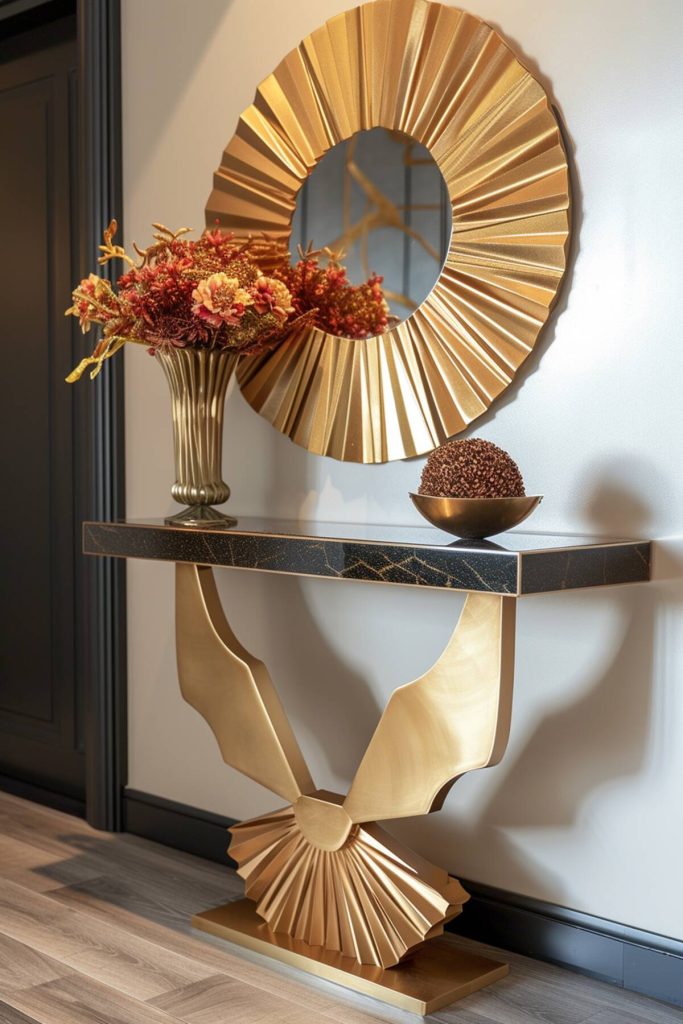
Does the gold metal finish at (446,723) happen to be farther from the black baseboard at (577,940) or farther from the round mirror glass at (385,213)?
the round mirror glass at (385,213)

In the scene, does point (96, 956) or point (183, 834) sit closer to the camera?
point (96, 956)

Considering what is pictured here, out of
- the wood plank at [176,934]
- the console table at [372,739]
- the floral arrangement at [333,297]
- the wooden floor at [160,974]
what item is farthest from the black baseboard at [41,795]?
the floral arrangement at [333,297]

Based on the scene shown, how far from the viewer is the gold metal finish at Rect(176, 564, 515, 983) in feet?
6.87

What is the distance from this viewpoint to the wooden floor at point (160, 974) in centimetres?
210

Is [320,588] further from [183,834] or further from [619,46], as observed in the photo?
[619,46]

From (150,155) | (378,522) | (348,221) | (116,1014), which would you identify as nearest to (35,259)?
(150,155)

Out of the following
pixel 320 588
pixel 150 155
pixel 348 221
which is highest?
pixel 150 155

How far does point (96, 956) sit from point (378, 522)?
3.58 ft

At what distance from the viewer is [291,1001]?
218 centimetres

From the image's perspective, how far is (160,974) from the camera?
228 centimetres

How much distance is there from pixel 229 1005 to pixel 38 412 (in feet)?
6.72

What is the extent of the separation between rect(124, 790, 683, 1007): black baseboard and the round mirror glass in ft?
4.16

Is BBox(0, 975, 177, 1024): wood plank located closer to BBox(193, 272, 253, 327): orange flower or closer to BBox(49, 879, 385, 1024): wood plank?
BBox(49, 879, 385, 1024): wood plank

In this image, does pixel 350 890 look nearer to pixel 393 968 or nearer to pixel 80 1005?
pixel 393 968
